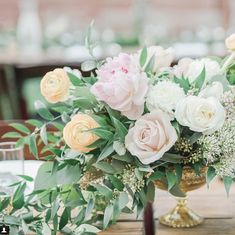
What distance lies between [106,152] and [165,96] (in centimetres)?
14

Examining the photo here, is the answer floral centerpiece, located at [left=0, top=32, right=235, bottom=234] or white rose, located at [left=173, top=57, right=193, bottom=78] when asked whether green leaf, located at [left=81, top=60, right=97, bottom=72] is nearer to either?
floral centerpiece, located at [left=0, top=32, right=235, bottom=234]

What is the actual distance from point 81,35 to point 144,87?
351 centimetres

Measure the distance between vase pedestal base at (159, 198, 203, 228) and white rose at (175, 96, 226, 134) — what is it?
0.90ft

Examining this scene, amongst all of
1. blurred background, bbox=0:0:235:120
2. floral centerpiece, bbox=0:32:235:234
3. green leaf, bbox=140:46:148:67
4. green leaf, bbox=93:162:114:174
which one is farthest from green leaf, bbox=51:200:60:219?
blurred background, bbox=0:0:235:120

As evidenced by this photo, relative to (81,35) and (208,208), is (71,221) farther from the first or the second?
(81,35)

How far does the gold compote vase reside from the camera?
3.77ft

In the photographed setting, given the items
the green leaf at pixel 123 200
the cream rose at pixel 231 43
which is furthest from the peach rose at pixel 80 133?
the cream rose at pixel 231 43

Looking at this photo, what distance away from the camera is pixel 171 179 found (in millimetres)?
1064

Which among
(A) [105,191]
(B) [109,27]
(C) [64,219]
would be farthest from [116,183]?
(B) [109,27]

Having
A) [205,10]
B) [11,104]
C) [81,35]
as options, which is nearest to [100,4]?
[81,35]

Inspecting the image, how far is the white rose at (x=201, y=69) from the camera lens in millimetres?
1167

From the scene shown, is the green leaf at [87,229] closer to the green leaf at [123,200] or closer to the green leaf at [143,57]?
the green leaf at [123,200]

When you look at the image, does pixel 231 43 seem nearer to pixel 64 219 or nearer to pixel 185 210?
pixel 185 210

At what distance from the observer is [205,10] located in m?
4.89
